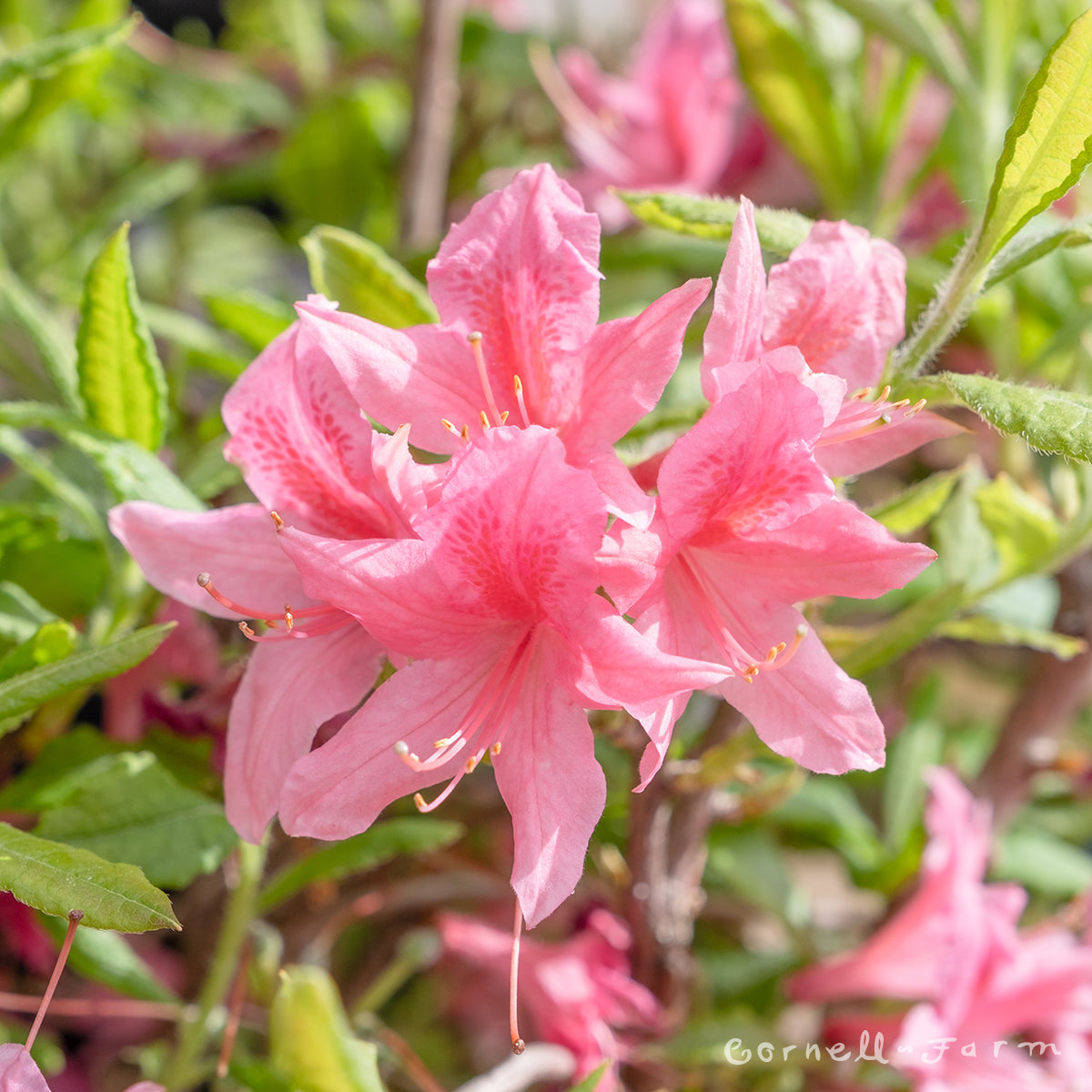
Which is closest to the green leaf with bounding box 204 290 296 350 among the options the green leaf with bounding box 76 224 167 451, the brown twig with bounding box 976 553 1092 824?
the green leaf with bounding box 76 224 167 451

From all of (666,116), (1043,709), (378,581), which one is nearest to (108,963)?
(378,581)

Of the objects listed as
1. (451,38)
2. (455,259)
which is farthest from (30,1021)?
(451,38)

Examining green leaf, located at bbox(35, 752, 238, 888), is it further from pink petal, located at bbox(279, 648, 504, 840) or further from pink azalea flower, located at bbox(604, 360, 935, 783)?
pink azalea flower, located at bbox(604, 360, 935, 783)

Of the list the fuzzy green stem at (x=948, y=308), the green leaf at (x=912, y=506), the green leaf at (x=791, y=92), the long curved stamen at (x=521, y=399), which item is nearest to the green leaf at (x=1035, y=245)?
the fuzzy green stem at (x=948, y=308)

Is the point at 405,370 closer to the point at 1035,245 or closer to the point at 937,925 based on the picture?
the point at 1035,245

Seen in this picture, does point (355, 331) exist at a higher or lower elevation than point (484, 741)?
higher

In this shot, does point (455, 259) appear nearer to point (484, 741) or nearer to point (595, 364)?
point (595, 364)

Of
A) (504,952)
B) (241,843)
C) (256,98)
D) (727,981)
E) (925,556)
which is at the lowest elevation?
(727,981)
